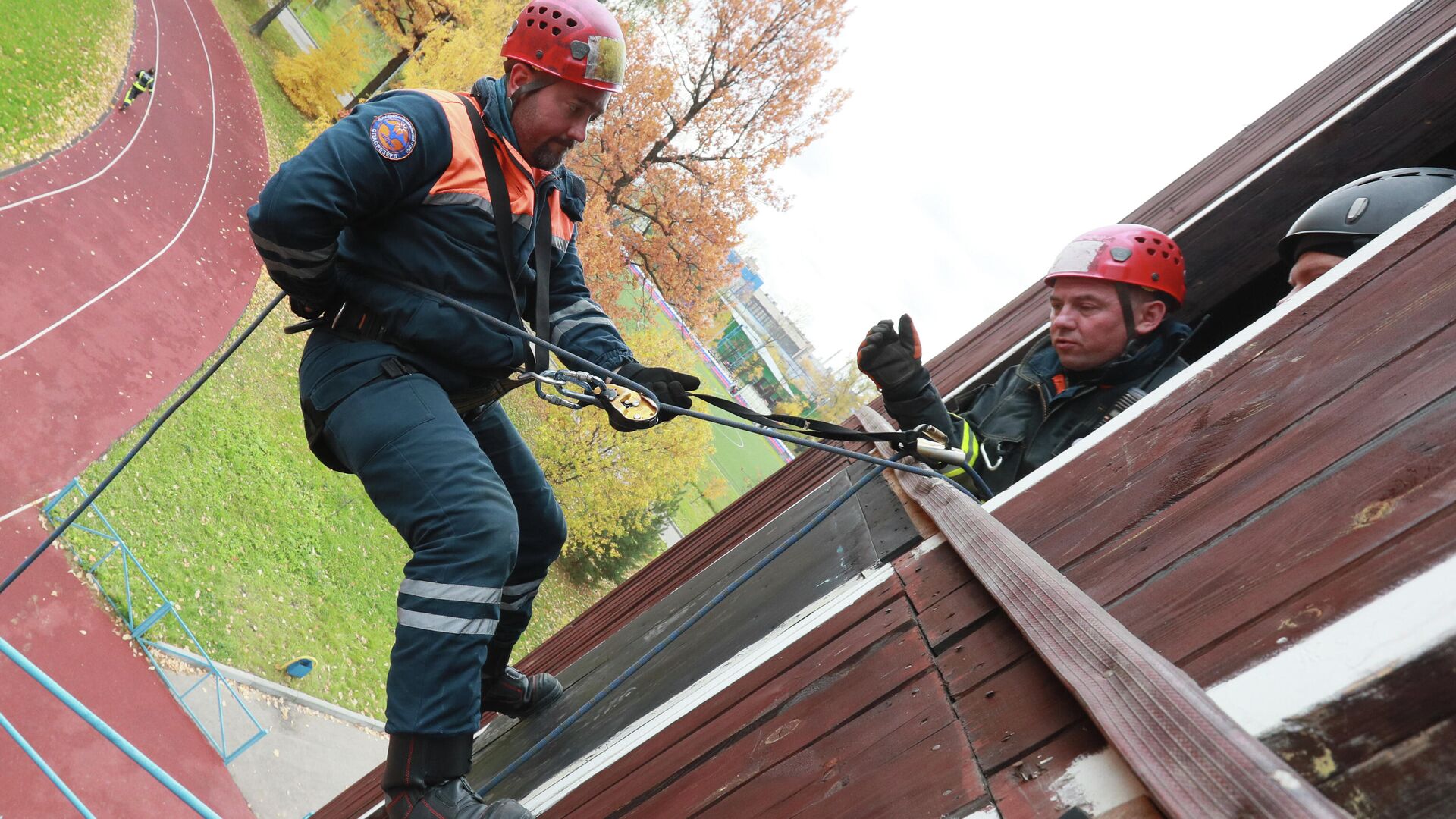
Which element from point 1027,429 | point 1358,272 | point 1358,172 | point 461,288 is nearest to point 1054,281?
point 1027,429

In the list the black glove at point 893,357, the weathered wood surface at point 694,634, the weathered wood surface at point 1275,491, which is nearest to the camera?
the weathered wood surface at point 1275,491

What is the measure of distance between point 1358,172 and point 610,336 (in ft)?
10.1

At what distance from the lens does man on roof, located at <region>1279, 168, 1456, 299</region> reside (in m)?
2.87

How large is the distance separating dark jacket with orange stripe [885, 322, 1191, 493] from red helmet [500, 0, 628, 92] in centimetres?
157

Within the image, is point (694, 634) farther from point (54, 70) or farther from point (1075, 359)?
point (54, 70)

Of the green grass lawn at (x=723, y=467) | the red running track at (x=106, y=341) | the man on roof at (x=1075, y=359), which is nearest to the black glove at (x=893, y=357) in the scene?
the man on roof at (x=1075, y=359)

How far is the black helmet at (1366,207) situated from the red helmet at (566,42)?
8.08 feet

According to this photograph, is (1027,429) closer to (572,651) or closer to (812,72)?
(572,651)

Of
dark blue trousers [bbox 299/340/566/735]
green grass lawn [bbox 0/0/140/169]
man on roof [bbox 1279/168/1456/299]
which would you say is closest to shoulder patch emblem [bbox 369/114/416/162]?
dark blue trousers [bbox 299/340/566/735]

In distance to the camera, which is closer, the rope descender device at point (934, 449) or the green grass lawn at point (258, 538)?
the rope descender device at point (934, 449)

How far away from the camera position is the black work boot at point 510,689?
3.75 meters

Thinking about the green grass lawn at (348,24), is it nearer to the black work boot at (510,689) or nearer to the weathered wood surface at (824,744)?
the black work boot at (510,689)

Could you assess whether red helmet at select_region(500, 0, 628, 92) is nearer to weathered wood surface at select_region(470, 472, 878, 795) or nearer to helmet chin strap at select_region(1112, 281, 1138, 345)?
weathered wood surface at select_region(470, 472, 878, 795)

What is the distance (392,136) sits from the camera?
9.18 feet
